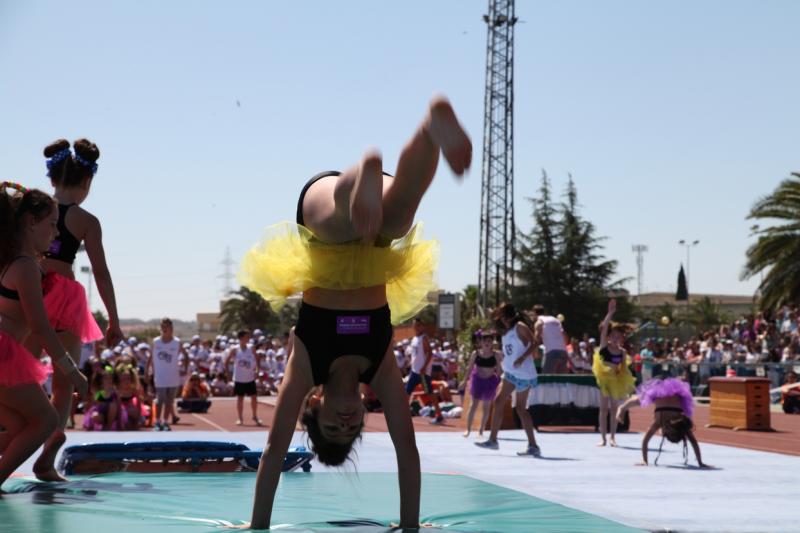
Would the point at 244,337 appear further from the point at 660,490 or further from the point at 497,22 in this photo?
the point at 497,22

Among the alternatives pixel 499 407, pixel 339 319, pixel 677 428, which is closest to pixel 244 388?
pixel 499 407

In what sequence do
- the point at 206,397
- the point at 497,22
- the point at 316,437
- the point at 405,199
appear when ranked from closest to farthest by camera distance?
the point at 405,199 → the point at 316,437 → the point at 206,397 → the point at 497,22

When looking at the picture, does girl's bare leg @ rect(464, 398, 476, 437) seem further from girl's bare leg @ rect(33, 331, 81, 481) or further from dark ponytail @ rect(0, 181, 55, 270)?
dark ponytail @ rect(0, 181, 55, 270)

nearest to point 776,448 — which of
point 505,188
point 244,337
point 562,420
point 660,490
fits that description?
point 562,420

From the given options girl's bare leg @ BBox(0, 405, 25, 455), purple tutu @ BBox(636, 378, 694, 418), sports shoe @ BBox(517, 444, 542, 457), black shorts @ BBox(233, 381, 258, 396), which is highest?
purple tutu @ BBox(636, 378, 694, 418)

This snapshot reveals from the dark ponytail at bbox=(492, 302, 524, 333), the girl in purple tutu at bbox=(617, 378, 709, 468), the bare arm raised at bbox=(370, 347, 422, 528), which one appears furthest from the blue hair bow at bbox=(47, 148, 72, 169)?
the dark ponytail at bbox=(492, 302, 524, 333)

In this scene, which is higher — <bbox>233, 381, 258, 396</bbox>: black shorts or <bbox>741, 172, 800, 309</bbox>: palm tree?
<bbox>741, 172, 800, 309</bbox>: palm tree

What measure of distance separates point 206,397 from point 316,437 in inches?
690

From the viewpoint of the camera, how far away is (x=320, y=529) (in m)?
4.29

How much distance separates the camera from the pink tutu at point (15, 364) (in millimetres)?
4961

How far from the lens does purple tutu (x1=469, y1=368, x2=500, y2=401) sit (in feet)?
43.2

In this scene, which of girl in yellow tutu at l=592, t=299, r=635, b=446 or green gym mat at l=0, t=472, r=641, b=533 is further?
girl in yellow tutu at l=592, t=299, r=635, b=446

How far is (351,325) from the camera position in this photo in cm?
438

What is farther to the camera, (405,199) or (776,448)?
(776,448)
